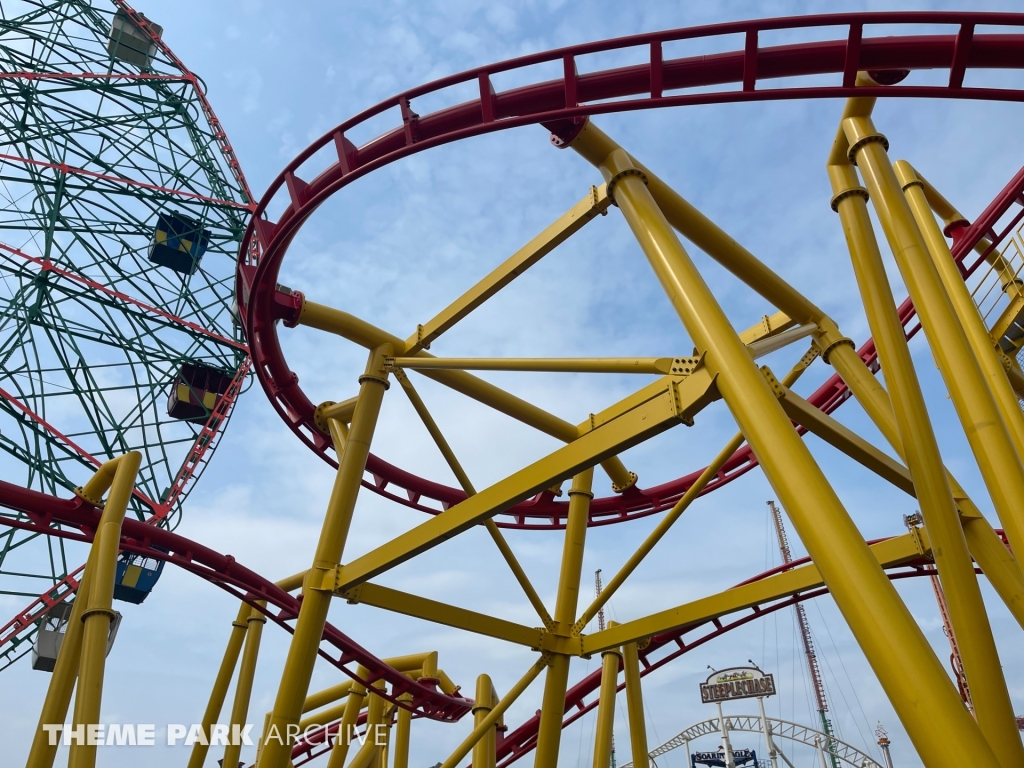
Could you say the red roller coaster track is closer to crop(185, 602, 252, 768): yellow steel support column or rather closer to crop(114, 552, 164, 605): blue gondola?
crop(185, 602, 252, 768): yellow steel support column

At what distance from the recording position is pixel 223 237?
1975 centimetres

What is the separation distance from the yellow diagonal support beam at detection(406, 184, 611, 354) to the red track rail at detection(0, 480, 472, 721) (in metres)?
4.00

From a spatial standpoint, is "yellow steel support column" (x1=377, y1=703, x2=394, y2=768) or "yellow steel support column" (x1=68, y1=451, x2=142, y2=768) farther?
Answer: "yellow steel support column" (x1=377, y1=703, x2=394, y2=768)

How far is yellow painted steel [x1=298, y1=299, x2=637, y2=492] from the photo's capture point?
8.52 metres

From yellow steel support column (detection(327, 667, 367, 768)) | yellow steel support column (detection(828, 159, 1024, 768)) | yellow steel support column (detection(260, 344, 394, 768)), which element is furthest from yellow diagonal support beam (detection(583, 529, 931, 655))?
yellow steel support column (detection(327, 667, 367, 768))

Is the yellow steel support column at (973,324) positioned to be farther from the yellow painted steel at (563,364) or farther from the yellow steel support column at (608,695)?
the yellow steel support column at (608,695)

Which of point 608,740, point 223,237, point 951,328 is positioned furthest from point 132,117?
point 951,328

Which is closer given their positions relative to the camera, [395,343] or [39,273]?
[395,343]

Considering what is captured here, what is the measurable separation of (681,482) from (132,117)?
1580 cm

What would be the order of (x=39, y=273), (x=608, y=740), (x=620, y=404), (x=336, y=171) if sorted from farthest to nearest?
(x=39, y=273), (x=608, y=740), (x=336, y=171), (x=620, y=404)

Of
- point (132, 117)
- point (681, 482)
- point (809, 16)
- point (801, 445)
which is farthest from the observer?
point (132, 117)

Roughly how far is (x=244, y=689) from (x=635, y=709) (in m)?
4.78

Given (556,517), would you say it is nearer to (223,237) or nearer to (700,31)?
(700,31)

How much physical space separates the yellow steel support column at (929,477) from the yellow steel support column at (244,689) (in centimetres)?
791
